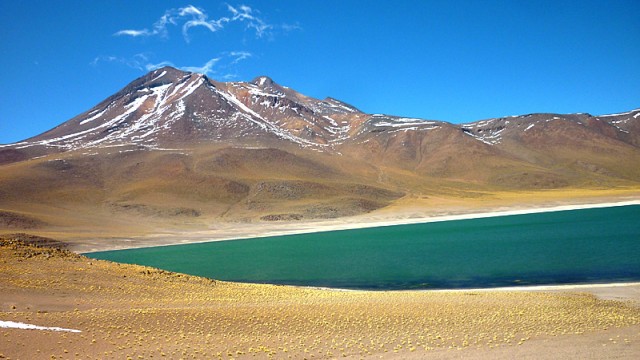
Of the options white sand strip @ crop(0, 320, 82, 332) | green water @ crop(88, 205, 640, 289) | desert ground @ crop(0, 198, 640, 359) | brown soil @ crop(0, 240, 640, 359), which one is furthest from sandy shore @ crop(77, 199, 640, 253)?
white sand strip @ crop(0, 320, 82, 332)

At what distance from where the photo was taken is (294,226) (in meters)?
120

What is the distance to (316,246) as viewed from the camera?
75812 mm

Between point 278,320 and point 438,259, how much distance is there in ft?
109

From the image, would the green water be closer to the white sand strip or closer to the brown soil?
the brown soil

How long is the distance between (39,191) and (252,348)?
14559 centimetres

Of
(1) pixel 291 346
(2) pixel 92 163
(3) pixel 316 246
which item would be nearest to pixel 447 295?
(1) pixel 291 346

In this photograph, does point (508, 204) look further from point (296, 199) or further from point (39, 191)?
point (39, 191)

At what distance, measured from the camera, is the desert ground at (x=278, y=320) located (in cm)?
1684

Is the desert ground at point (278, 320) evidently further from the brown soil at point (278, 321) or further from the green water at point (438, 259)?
the green water at point (438, 259)

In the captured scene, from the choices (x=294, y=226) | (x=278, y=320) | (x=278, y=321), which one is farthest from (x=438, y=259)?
(x=294, y=226)

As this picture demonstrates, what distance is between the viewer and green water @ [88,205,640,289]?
39.6 metres

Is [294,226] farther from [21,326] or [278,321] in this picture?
[21,326]

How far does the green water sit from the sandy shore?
9782mm

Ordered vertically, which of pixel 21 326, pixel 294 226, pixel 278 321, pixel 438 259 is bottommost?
pixel 438 259
